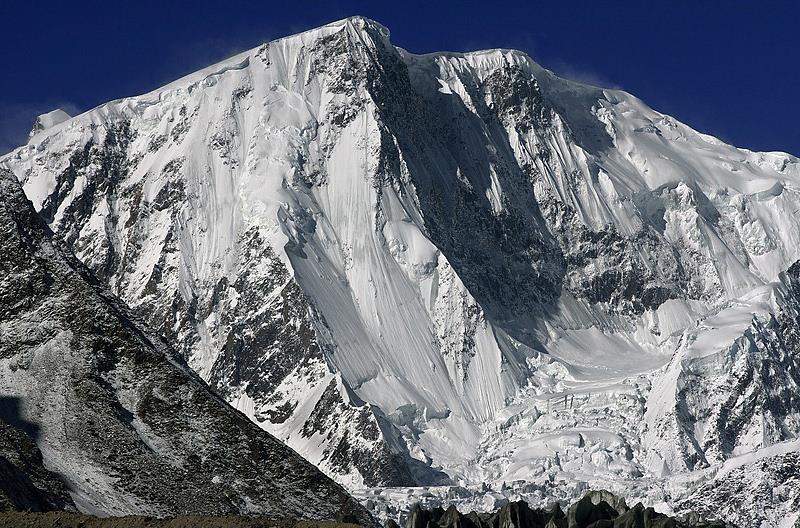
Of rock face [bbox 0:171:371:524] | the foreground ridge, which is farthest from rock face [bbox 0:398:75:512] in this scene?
the foreground ridge

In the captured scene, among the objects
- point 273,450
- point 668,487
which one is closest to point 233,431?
point 273,450

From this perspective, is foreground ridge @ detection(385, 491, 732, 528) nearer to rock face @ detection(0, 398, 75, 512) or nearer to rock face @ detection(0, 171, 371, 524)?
rock face @ detection(0, 398, 75, 512)

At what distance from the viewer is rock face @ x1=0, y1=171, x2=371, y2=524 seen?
9581cm

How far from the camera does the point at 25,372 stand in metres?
107

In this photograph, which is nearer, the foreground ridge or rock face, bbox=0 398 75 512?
the foreground ridge

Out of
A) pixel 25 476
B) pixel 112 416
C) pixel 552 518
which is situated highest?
pixel 112 416

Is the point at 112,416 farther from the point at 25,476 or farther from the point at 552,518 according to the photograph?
the point at 552,518

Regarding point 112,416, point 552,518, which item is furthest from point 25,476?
point 552,518

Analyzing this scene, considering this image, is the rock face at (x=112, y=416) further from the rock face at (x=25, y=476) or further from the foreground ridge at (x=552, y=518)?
the foreground ridge at (x=552, y=518)

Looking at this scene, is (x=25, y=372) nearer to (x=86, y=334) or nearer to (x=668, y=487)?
(x=86, y=334)

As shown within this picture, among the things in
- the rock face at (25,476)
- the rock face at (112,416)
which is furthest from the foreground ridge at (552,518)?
the rock face at (112,416)

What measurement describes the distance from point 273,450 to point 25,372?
16.1 meters

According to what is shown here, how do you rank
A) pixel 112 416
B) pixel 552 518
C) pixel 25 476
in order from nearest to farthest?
1. pixel 552 518
2. pixel 25 476
3. pixel 112 416

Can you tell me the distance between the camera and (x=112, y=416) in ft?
337
